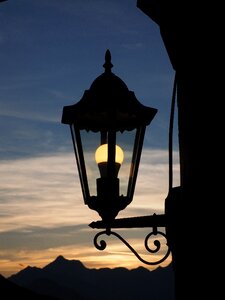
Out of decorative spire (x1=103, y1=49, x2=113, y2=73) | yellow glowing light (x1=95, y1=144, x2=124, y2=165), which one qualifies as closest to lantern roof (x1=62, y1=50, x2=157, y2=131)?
yellow glowing light (x1=95, y1=144, x2=124, y2=165)

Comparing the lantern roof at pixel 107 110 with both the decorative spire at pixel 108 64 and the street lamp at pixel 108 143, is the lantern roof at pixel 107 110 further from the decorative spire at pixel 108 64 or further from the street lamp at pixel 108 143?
the decorative spire at pixel 108 64

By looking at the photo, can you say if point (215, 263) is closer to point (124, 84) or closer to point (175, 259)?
point (175, 259)

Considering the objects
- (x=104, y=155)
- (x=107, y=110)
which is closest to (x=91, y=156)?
(x=104, y=155)

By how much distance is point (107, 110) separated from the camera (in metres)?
3.90

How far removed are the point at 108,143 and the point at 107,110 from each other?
0.87 feet

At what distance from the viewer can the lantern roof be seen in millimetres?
3904

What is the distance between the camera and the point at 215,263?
316 cm

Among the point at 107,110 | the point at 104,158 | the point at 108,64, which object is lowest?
the point at 104,158

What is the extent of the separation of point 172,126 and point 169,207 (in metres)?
0.57

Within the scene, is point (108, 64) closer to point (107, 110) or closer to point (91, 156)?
point (107, 110)

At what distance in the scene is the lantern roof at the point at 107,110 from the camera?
390 centimetres

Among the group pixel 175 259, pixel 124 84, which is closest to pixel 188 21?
pixel 124 84

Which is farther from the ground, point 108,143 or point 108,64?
point 108,64

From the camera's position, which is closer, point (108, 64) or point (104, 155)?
point (104, 155)
